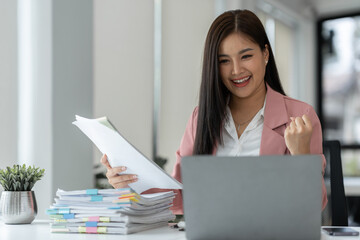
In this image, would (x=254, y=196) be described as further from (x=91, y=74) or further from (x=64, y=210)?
(x=91, y=74)

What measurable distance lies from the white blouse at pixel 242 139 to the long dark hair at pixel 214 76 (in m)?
0.04

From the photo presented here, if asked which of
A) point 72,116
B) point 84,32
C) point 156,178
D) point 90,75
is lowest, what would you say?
point 156,178

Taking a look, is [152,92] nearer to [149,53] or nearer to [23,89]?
→ [149,53]

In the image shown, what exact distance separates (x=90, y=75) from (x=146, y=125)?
3.38 feet

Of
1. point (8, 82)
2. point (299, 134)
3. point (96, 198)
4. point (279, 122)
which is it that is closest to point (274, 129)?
point (279, 122)

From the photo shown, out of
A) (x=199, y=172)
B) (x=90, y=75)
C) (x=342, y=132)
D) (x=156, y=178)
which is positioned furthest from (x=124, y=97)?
(x=342, y=132)

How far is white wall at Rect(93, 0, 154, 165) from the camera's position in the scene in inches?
132

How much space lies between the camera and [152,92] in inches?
153

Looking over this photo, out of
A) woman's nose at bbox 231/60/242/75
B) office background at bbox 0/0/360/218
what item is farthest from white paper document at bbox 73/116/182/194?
office background at bbox 0/0/360/218

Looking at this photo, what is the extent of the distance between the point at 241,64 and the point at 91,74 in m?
1.36

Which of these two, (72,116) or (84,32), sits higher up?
(84,32)

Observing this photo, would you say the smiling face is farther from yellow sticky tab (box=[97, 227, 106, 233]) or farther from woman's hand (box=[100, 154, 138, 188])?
yellow sticky tab (box=[97, 227, 106, 233])

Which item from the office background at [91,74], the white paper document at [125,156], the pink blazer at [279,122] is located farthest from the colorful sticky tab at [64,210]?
the office background at [91,74]

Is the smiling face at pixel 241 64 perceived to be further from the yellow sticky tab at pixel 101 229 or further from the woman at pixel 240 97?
the yellow sticky tab at pixel 101 229
